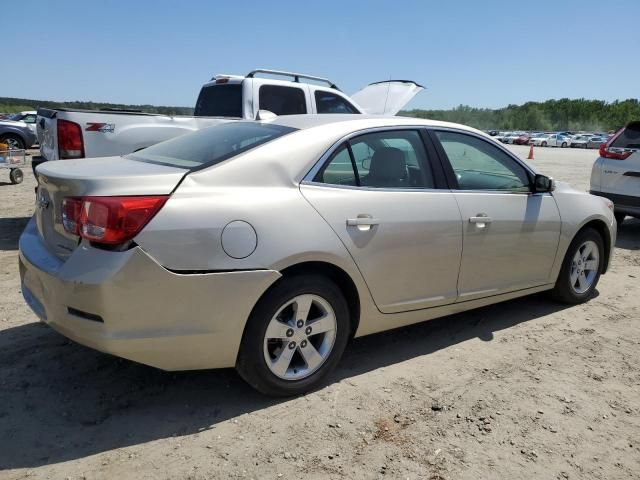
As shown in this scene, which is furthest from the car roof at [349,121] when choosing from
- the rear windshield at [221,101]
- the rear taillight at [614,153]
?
the rear taillight at [614,153]

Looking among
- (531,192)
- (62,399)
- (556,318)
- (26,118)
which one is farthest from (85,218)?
(26,118)

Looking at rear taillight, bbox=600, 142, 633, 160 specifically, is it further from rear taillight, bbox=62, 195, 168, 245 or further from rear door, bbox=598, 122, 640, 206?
rear taillight, bbox=62, 195, 168, 245

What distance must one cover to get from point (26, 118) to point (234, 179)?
2878 cm

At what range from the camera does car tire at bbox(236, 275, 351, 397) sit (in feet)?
9.51

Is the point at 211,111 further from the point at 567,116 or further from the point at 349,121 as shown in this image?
the point at 567,116

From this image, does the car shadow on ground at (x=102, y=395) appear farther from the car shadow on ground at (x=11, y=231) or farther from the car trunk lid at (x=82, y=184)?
the car shadow on ground at (x=11, y=231)

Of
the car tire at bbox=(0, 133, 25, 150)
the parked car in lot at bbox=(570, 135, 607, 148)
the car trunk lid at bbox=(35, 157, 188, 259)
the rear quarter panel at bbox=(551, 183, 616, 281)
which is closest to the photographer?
the car trunk lid at bbox=(35, 157, 188, 259)

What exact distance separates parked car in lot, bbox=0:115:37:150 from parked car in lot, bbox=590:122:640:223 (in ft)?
54.8

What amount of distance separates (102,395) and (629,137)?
306 inches

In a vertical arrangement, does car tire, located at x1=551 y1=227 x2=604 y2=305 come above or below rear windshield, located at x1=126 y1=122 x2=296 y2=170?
below

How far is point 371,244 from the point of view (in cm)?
324

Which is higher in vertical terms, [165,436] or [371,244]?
[371,244]

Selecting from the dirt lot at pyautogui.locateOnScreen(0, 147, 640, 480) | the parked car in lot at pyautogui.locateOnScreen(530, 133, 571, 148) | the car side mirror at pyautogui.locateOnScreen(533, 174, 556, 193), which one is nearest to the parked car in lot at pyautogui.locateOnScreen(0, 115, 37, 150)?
the dirt lot at pyautogui.locateOnScreen(0, 147, 640, 480)

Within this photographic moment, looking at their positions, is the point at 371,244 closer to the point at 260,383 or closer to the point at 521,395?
the point at 260,383
